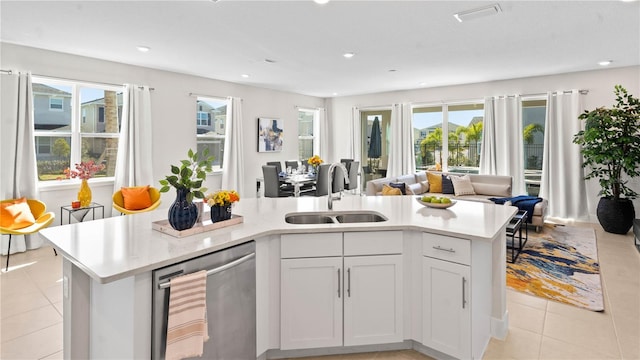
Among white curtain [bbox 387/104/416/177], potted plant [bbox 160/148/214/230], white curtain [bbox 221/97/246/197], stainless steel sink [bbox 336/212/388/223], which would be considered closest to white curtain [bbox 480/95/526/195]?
white curtain [bbox 387/104/416/177]

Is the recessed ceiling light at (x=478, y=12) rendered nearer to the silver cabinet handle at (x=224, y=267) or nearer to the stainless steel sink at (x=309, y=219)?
the stainless steel sink at (x=309, y=219)

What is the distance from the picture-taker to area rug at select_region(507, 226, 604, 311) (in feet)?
10.2

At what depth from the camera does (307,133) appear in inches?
354

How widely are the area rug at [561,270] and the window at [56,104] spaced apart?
595cm

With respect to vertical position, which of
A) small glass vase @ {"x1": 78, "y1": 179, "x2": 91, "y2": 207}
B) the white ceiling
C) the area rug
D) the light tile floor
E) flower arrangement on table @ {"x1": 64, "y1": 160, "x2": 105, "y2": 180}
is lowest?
the light tile floor

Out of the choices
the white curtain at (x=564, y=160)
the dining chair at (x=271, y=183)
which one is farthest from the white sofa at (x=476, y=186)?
the dining chair at (x=271, y=183)

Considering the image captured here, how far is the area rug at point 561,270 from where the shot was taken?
3113 mm

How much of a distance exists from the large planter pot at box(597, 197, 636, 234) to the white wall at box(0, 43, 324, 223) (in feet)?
19.4

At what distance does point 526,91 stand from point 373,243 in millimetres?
5856

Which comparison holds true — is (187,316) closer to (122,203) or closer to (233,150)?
(122,203)

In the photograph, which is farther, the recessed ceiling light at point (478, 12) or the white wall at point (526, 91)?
the white wall at point (526, 91)

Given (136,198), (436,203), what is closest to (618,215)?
(436,203)

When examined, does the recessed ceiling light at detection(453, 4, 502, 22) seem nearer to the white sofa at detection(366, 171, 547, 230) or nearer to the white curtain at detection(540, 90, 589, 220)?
the white sofa at detection(366, 171, 547, 230)

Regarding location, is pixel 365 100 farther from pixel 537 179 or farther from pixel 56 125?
pixel 56 125
